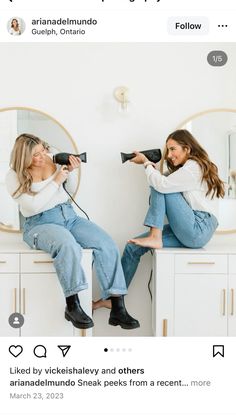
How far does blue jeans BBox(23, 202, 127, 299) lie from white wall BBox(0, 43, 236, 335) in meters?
0.16

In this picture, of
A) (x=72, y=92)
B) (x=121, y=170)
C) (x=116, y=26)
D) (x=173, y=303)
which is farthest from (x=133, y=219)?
(x=116, y=26)

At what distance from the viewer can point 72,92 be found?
6.91 feet

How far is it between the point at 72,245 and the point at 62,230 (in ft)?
0.29

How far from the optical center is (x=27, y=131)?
6.87 ft

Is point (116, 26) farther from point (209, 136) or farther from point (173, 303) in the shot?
point (173, 303)

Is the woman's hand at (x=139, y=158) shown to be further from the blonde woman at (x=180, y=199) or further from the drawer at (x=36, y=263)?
the drawer at (x=36, y=263)
